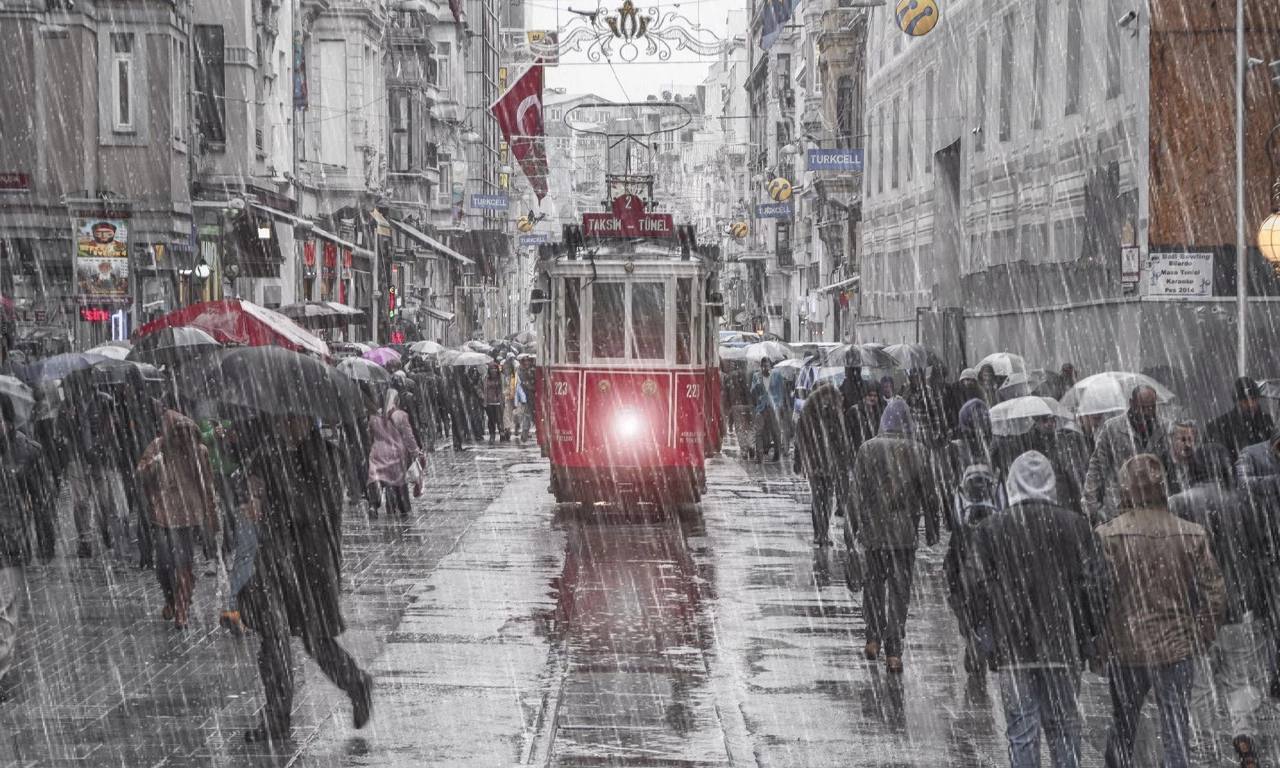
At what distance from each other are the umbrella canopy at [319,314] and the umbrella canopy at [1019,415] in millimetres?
24996

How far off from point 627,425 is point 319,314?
1635 cm

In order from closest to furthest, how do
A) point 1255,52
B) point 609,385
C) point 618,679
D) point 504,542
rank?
point 618,679
point 504,542
point 609,385
point 1255,52

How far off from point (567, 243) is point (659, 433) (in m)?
2.41

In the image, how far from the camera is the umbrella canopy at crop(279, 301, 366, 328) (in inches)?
1405

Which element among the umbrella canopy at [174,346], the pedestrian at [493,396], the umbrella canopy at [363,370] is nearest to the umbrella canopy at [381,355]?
the pedestrian at [493,396]

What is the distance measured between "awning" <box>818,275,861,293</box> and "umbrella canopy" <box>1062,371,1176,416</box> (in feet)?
127

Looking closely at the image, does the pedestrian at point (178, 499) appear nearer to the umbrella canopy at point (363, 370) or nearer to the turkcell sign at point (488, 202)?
the umbrella canopy at point (363, 370)

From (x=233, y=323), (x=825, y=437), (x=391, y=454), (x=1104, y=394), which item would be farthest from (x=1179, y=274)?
(x=233, y=323)

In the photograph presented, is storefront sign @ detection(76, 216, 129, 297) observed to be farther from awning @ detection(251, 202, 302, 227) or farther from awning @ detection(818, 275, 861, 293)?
awning @ detection(818, 275, 861, 293)

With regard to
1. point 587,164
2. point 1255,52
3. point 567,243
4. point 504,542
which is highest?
point 587,164

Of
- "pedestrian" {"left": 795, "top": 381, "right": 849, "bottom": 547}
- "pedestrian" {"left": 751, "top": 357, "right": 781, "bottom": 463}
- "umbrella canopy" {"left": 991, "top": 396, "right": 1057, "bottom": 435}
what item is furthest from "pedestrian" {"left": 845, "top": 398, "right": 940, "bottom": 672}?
"pedestrian" {"left": 751, "top": 357, "right": 781, "bottom": 463}

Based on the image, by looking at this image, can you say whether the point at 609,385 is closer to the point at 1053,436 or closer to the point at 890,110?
the point at 1053,436

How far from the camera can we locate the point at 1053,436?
1155 cm

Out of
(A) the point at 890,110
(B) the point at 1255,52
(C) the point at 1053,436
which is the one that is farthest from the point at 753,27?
(C) the point at 1053,436
